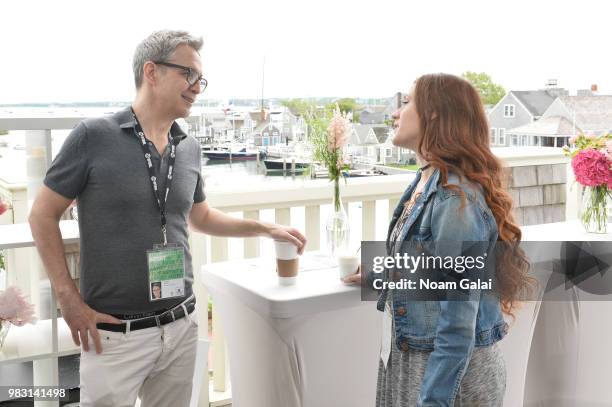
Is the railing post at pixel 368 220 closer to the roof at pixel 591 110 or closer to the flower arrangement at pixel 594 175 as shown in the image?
the flower arrangement at pixel 594 175

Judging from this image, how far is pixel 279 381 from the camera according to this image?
2354 millimetres

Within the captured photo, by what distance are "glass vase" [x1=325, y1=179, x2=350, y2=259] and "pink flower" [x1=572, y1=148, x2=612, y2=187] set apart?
108cm

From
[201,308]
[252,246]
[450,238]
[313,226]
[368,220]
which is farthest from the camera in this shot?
[368,220]

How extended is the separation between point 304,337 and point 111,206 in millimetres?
717

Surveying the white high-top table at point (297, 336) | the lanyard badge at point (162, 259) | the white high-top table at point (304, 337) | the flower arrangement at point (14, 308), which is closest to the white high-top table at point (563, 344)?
the white high-top table at point (304, 337)

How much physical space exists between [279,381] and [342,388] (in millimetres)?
242

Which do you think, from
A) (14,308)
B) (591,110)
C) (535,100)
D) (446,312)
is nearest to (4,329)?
(14,308)

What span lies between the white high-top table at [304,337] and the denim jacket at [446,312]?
396 millimetres

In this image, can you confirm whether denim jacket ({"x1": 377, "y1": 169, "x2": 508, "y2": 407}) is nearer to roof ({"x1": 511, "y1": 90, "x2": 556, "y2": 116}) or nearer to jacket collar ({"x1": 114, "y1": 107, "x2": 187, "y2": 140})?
jacket collar ({"x1": 114, "y1": 107, "x2": 187, "y2": 140})

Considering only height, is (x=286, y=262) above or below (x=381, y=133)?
below

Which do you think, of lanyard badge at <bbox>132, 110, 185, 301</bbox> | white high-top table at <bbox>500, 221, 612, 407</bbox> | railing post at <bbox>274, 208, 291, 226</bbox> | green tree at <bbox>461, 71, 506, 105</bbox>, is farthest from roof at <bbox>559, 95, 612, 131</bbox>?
lanyard badge at <bbox>132, 110, 185, 301</bbox>

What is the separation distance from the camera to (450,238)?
180 centimetres

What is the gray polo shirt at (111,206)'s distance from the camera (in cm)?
208

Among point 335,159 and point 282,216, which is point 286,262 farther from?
point 282,216
